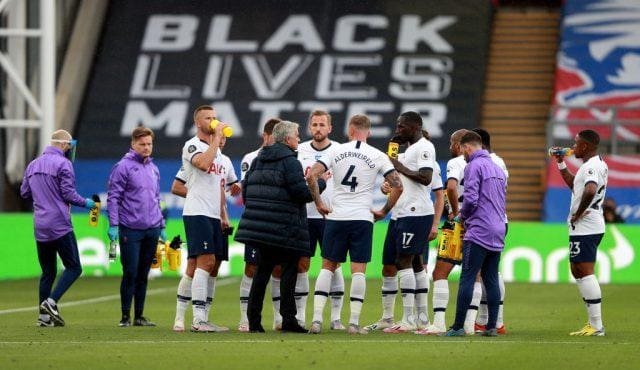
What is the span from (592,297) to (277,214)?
10.5 feet

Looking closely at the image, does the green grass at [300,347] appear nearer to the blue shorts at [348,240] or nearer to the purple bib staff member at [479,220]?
the purple bib staff member at [479,220]

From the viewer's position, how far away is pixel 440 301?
51.1 feet

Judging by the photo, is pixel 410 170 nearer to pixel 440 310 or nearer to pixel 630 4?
pixel 440 310

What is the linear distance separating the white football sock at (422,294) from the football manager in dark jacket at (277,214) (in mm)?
1613

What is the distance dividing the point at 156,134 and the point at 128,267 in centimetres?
2201

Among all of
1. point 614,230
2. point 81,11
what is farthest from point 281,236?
point 81,11

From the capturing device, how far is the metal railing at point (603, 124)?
33969 mm

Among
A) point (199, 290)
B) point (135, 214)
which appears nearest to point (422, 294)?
point (199, 290)

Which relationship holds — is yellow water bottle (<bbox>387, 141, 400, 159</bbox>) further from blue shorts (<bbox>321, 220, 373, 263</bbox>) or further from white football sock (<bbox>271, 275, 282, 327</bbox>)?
white football sock (<bbox>271, 275, 282, 327</bbox>)

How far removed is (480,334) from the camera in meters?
15.6

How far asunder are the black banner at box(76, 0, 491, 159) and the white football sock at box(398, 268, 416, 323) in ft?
66.7

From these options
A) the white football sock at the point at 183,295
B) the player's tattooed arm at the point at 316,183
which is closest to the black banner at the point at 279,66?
the white football sock at the point at 183,295

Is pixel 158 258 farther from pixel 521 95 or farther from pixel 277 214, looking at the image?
pixel 521 95

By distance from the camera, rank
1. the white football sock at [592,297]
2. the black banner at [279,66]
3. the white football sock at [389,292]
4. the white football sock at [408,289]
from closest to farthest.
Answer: the white football sock at [592,297], the white football sock at [408,289], the white football sock at [389,292], the black banner at [279,66]
